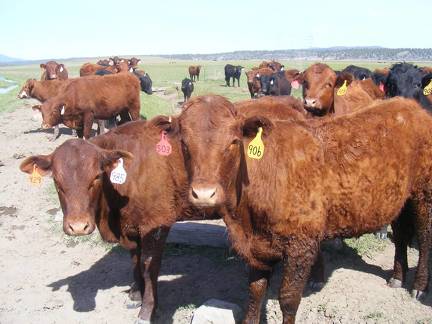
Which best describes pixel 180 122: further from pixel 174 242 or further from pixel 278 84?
pixel 278 84

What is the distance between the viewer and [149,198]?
4.69m

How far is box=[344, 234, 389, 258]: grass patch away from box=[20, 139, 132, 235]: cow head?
12.6 ft

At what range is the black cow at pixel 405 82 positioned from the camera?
8.41 metres

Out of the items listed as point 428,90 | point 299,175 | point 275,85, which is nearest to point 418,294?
point 299,175

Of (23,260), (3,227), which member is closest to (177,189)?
(23,260)

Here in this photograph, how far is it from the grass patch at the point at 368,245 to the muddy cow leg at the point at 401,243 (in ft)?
2.62

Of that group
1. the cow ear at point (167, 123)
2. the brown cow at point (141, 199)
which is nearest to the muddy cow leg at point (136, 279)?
the brown cow at point (141, 199)

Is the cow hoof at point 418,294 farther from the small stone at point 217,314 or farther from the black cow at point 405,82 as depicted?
the black cow at point 405,82

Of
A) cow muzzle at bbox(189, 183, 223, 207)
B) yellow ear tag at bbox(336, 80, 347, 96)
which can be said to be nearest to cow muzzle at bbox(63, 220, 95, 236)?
cow muzzle at bbox(189, 183, 223, 207)

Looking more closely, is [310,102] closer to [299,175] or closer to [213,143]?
[299,175]

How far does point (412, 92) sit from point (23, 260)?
8.25 m

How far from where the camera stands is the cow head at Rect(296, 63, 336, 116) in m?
7.29

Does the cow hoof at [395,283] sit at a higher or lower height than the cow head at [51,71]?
lower

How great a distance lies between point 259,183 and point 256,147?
1.41ft
